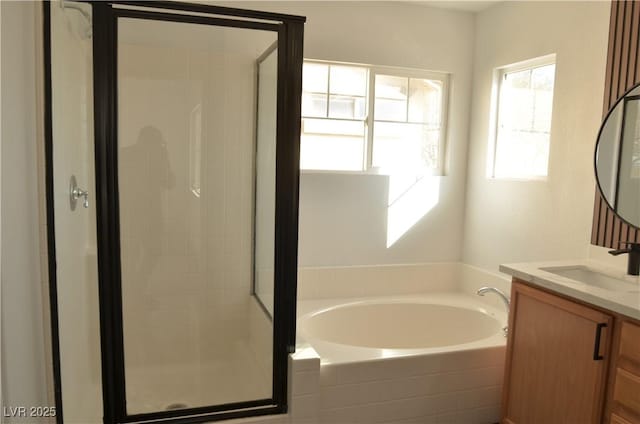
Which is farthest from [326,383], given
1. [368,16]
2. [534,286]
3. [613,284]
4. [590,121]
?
[368,16]

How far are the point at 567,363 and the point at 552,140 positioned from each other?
1.29 metres

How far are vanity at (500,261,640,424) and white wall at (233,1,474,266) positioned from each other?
3.75ft

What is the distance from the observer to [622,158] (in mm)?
2195

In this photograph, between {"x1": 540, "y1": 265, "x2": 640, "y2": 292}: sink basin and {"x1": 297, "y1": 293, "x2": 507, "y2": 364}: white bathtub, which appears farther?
{"x1": 297, "y1": 293, "x2": 507, "y2": 364}: white bathtub

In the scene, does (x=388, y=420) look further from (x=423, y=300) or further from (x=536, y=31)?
(x=536, y=31)

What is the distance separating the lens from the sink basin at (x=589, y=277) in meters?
2.10

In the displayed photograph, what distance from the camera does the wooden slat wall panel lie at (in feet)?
7.02

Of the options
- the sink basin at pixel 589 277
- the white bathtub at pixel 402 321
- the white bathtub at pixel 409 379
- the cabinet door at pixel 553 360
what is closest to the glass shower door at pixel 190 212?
the white bathtub at pixel 409 379

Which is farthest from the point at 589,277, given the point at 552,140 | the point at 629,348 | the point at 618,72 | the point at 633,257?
the point at 618,72

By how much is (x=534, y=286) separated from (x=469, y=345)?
524mm

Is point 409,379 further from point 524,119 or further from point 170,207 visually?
point 524,119

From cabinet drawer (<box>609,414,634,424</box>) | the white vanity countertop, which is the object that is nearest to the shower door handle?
the white vanity countertop

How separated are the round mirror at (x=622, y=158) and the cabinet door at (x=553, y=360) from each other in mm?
628

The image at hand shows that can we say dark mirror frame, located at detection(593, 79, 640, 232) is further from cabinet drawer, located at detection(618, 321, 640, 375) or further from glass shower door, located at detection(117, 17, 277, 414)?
glass shower door, located at detection(117, 17, 277, 414)
